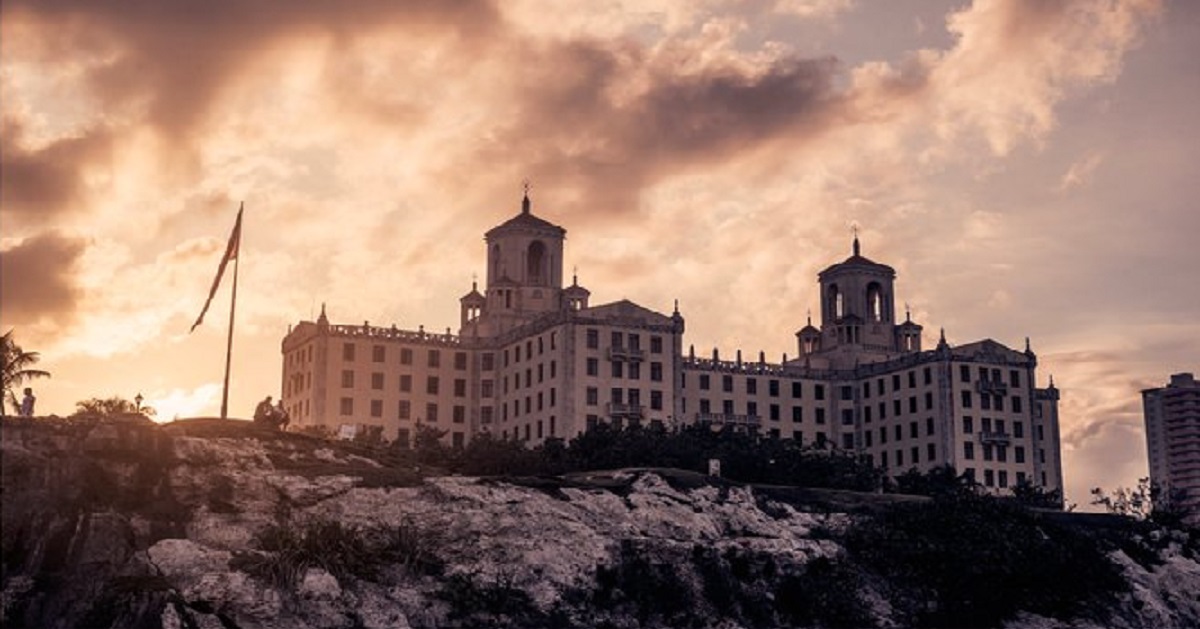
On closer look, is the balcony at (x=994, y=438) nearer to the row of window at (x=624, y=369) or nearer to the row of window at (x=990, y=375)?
the row of window at (x=990, y=375)

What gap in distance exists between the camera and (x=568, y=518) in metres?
79.6

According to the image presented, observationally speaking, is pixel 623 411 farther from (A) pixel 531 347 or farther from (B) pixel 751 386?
(B) pixel 751 386

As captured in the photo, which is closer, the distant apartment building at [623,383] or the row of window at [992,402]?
the distant apartment building at [623,383]

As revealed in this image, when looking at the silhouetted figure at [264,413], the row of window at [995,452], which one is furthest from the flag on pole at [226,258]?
the row of window at [995,452]

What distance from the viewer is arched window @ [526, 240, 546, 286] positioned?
15425 centimetres

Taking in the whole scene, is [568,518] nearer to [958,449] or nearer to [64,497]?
[64,497]

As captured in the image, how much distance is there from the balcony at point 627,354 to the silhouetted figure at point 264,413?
58.6m

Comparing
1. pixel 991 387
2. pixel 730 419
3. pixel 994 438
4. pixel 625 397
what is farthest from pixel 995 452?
pixel 625 397

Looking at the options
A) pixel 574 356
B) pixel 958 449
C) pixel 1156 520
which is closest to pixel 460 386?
pixel 574 356

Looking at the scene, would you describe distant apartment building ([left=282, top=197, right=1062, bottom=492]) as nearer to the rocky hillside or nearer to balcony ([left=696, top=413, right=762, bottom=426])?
balcony ([left=696, top=413, right=762, bottom=426])


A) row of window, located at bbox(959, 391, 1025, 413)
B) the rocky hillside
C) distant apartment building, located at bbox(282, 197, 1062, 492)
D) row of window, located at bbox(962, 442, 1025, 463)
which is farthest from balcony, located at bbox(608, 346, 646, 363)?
the rocky hillside

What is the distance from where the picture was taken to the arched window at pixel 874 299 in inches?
6545

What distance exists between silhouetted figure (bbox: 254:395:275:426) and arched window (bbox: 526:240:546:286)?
239ft

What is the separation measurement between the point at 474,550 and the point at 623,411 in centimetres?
6331
